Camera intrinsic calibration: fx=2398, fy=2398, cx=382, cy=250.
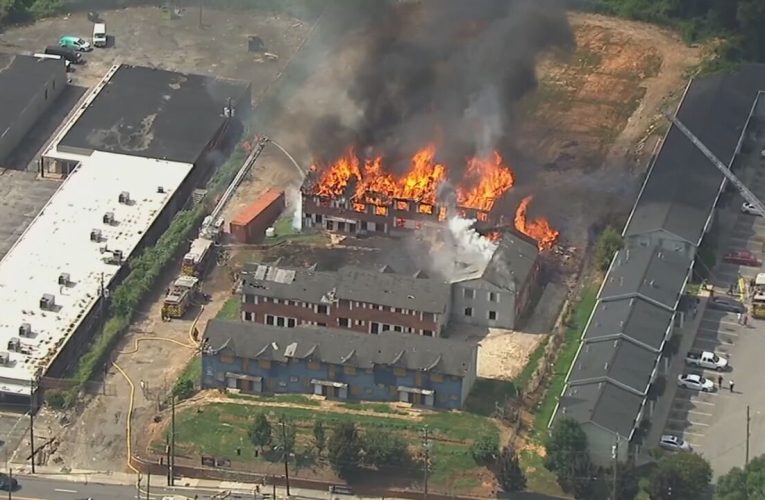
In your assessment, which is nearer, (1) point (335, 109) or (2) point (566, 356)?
(2) point (566, 356)

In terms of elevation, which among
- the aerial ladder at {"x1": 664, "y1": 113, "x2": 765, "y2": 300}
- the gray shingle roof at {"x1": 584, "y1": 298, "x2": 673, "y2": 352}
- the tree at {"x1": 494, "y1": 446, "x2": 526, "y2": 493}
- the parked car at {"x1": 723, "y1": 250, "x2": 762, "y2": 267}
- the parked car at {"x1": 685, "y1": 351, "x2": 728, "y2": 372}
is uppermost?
the aerial ladder at {"x1": 664, "y1": 113, "x2": 765, "y2": 300}

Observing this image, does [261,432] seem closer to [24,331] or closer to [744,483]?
[24,331]

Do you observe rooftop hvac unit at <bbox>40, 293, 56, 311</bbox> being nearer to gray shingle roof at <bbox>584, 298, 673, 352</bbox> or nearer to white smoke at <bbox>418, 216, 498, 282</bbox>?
white smoke at <bbox>418, 216, 498, 282</bbox>

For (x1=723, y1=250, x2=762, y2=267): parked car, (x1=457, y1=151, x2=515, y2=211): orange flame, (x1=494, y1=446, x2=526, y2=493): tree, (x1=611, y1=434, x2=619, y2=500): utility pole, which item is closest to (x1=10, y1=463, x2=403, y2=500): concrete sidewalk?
(x1=494, y1=446, x2=526, y2=493): tree

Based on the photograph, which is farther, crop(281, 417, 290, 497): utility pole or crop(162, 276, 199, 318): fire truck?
crop(162, 276, 199, 318): fire truck

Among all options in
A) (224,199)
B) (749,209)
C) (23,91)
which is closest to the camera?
(224,199)

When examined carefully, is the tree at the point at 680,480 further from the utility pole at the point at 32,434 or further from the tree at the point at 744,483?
the utility pole at the point at 32,434

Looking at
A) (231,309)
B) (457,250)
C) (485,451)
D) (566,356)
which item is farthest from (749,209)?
(485,451)
